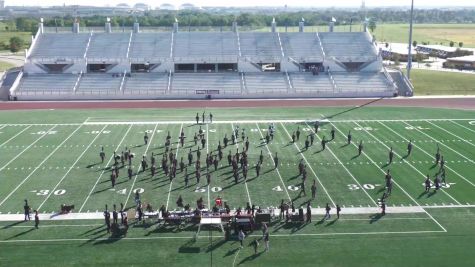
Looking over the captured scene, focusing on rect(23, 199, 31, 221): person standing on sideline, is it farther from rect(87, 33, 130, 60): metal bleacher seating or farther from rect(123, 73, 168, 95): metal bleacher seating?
rect(87, 33, 130, 60): metal bleacher seating

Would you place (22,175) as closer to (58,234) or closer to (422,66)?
(58,234)

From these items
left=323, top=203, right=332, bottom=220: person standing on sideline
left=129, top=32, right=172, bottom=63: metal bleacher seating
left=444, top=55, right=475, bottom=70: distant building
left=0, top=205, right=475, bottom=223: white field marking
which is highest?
left=129, top=32, right=172, bottom=63: metal bleacher seating

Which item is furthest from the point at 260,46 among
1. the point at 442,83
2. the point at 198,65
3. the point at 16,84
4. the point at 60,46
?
the point at 16,84

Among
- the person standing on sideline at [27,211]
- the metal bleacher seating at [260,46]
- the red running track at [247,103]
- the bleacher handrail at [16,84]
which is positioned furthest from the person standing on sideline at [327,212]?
the bleacher handrail at [16,84]

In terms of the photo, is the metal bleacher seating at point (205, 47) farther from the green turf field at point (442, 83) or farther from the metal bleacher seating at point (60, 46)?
the green turf field at point (442, 83)

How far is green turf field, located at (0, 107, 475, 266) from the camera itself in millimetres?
18328

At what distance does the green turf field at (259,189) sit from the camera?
60.1ft

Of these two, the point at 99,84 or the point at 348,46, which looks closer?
the point at 99,84

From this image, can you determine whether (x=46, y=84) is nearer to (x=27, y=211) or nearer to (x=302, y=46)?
(x=302, y=46)

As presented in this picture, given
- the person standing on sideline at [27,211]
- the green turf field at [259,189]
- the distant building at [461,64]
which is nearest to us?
the green turf field at [259,189]

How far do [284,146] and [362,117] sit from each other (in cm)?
1097

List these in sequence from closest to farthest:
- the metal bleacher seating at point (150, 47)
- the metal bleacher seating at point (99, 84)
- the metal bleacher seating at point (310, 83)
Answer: the metal bleacher seating at point (99, 84) < the metal bleacher seating at point (310, 83) < the metal bleacher seating at point (150, 47)

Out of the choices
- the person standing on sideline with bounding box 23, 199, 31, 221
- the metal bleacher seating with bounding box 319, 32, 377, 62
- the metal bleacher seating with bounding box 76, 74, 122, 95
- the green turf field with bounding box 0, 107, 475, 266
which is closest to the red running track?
the metal bleacher seating with bounding box 76, 74, 122, 95

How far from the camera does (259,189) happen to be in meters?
24.7
